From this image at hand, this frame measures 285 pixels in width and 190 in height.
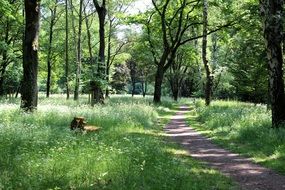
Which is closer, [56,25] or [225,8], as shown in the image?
[225,8]

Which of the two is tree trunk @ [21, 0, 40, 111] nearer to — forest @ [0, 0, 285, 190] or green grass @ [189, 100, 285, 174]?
forest @ [0, 0, 285, 190]

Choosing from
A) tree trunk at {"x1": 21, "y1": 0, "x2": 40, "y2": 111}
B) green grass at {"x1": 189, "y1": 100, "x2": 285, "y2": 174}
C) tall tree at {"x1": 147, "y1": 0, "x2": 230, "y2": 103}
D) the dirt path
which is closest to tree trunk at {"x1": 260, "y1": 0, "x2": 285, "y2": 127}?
green grass at {"x1": 189, "y1": 100, "x2": 285, "y2": 174}

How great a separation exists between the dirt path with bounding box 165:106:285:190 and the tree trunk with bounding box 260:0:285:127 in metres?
3.00

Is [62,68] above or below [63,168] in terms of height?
above

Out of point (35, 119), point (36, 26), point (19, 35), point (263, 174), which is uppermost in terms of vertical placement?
point (19, 35)

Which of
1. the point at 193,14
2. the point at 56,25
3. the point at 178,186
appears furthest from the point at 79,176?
the point at 56,25

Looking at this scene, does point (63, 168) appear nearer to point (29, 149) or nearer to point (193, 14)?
point (29, 149)

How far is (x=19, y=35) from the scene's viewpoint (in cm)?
4197

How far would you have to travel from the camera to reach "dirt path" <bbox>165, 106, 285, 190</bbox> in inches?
368

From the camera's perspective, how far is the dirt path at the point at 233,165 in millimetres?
9352

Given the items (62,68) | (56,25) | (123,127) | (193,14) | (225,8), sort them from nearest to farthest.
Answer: (123,127) → (225,8) → (193,14) → (56,25) → (62,68)

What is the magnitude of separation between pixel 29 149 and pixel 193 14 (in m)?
32.1

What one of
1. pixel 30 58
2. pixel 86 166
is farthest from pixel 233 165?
pixel 30 58

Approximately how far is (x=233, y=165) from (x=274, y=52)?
6326 mm
